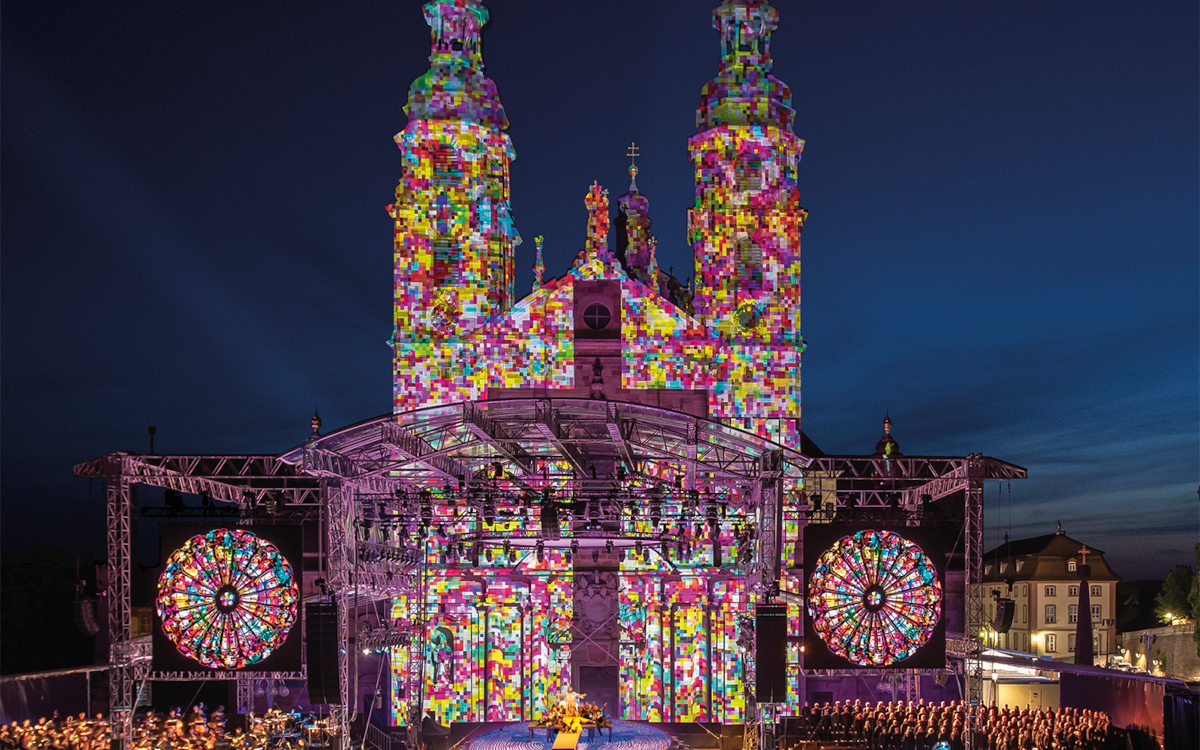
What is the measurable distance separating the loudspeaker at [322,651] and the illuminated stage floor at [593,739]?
3479 millimetres

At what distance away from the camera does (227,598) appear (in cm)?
2330

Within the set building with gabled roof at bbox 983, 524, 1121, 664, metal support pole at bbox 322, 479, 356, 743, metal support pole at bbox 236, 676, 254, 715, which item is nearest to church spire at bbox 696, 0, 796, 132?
metal support pole at bbox 322, 479, 356, 743

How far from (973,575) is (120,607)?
17301 mm

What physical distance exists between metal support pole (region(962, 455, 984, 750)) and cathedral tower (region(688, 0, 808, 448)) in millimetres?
5167

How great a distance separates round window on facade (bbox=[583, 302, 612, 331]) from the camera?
26.8 meters

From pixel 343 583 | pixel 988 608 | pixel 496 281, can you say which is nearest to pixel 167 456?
pixel 343 583

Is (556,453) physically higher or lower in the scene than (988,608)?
higher

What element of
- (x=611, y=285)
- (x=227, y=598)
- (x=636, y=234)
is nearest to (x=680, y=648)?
(x=611, y=285)

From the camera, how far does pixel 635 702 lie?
25.7 m

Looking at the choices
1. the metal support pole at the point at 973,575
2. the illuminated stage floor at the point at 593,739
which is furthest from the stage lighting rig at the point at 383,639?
the metal support pole at the point at 973,575

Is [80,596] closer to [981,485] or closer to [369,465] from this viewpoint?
[369,465]

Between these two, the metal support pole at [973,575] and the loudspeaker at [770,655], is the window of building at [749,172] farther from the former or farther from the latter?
the loudspeaker at [770,655]

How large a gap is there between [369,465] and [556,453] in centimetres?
418

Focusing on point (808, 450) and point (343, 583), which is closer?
point (343, 583)
